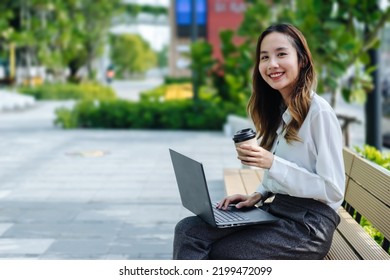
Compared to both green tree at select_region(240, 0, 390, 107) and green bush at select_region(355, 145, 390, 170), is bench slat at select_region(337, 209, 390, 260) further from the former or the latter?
green tree at select_region(240, 0, 390, 107)

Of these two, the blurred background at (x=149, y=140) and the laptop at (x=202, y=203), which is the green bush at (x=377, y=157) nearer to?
the blurred background at (x=149, y=140)

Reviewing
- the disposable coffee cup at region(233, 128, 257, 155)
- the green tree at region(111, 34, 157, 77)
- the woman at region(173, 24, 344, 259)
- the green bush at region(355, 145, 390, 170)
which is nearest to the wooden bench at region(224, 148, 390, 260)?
the woman at region(173, 24, 344, 259)

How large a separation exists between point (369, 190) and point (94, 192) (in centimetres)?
431

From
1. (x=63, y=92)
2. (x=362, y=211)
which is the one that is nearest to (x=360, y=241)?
(x=362, y=211)

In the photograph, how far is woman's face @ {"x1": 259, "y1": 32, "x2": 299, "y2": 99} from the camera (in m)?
3.14

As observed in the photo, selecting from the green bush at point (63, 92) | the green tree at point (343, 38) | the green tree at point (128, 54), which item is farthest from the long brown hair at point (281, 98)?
the green tree at point (128, 54)

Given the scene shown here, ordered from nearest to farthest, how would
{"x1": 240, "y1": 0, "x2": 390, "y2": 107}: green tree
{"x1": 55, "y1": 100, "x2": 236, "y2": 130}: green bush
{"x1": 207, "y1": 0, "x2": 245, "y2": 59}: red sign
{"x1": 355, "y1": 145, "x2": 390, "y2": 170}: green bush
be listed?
{"x1": 355, "y1": 145, "x2": 390, "y2": 170}: green bush
{"x1": 240, "y1": 0, "x2": 390, "y2": 107}: green tree
{"x1": 55, "y1": 100, "x2": 236, "y2": 130}: green bush
{"x1": 207, "y1": 0, "x2": 245, "y2": 59}: red sign

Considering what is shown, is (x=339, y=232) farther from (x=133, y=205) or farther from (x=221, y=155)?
(x=221, y=155)

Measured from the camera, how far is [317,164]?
301 centimetres

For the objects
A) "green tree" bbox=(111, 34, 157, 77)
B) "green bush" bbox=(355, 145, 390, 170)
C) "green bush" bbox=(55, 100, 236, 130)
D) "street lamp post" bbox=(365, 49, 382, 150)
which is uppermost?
"green bush" bbox=(355, 145, 390, 170)

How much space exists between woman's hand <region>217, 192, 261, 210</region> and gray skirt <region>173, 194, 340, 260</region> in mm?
283

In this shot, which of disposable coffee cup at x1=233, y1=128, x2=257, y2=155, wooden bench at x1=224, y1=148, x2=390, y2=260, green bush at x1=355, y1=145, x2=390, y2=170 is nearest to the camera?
disposable coffee cup at x1=233, y1=128, x2=257, y2=155

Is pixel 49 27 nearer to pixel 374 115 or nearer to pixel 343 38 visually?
pixel 343 38

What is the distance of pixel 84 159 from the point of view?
1043cm
